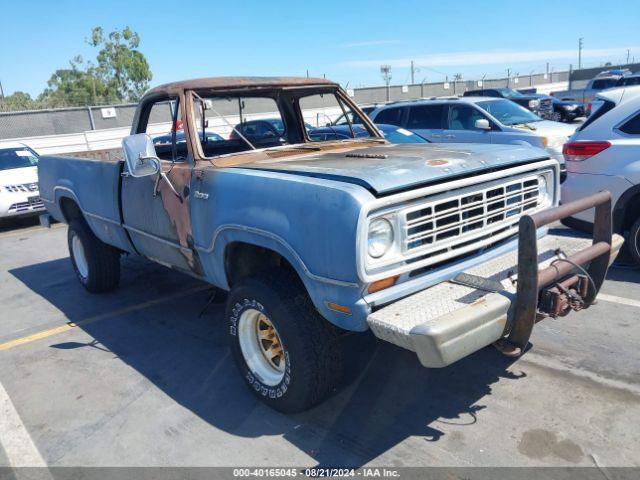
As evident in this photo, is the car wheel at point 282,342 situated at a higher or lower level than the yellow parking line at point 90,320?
higher

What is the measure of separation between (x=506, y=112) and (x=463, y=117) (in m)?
0.92

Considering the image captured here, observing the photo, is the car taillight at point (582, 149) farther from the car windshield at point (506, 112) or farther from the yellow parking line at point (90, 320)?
the car windshield at point (506, 112)

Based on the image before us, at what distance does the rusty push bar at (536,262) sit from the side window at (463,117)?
7816 millimetres

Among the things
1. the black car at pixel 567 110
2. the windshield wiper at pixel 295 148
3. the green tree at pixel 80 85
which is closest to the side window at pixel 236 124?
the windshield wiper at pixel 295 148

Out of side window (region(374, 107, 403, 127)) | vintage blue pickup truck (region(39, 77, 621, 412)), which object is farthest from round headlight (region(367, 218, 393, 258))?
side window (region(374, 107, 403, 127))

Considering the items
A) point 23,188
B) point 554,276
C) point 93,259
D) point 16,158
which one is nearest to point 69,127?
point 16,158

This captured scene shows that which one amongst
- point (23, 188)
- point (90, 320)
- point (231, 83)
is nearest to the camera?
point (231, 83)

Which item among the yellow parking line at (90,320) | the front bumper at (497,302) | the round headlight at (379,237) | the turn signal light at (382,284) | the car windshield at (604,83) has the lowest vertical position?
the yellow parking line at (90,320)

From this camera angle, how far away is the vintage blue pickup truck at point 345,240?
2.71 m

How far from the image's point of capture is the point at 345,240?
267cm

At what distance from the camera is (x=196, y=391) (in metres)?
3.85

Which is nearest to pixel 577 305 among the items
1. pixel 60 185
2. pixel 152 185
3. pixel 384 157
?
→ pixel 384 157

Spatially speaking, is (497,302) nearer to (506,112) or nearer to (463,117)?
(463,117)

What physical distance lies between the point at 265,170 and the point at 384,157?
805mm
